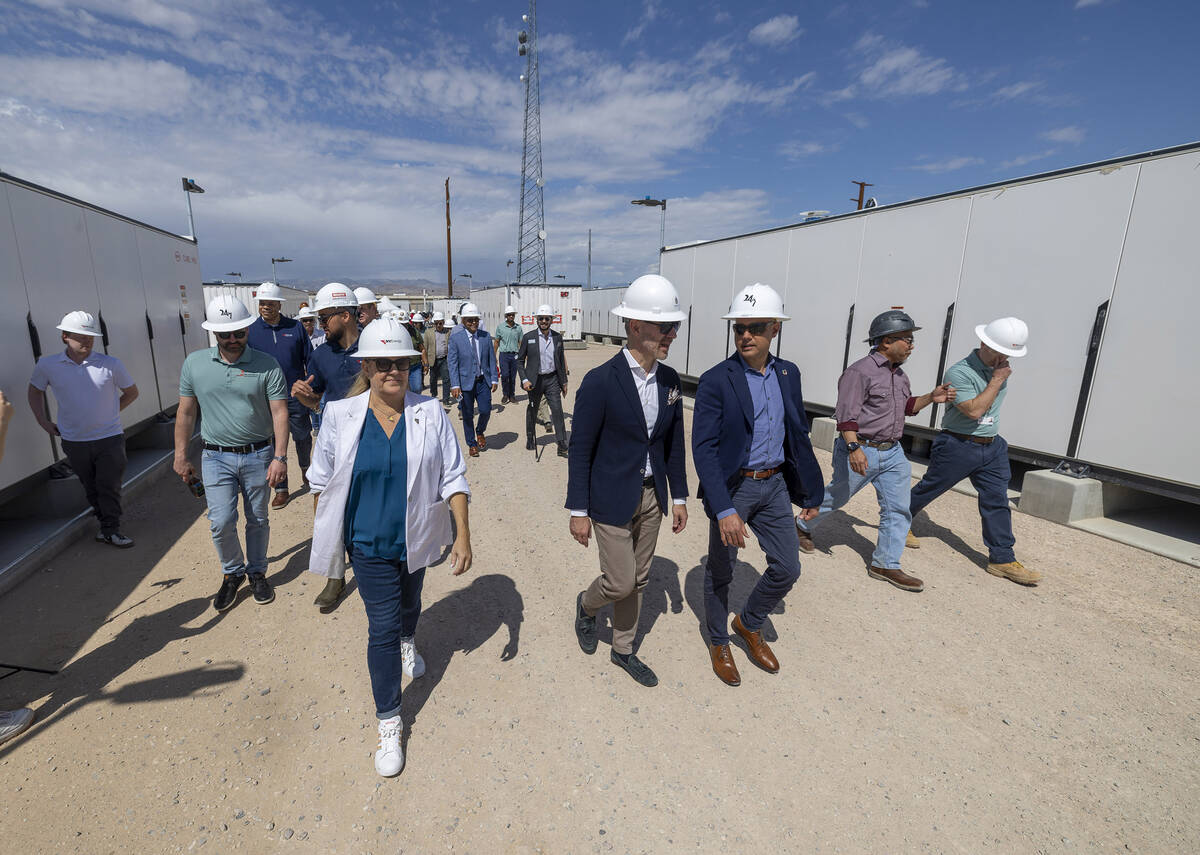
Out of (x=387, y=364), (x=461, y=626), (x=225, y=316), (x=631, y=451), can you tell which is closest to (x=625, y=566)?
(x=631, y=451)

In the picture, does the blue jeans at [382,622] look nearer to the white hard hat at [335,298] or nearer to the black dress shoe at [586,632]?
the black dress shoe at [586,632]

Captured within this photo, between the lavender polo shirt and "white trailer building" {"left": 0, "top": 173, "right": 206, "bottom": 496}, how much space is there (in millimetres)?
7265

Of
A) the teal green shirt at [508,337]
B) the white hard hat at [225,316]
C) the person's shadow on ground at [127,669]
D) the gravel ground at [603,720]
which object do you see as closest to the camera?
the gravel ground at [603,720]

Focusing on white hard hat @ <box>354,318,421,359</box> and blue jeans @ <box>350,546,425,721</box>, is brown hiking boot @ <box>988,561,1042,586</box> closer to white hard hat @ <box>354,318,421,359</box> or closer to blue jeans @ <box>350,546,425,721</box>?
blue jeans @ <box>350,546,425,721</box>

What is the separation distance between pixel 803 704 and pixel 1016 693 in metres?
1.32

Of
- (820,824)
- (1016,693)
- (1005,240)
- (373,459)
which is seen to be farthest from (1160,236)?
(373,459)

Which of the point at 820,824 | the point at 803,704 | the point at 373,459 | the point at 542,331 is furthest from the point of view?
the point at 542,331

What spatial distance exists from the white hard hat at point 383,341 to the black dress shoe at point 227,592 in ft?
8.79

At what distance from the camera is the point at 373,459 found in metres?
2.51

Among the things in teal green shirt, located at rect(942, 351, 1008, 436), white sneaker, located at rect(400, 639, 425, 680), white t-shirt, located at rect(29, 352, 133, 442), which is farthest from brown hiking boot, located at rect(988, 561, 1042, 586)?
white t-shirt, located at rect(29, 352, 133, 442)

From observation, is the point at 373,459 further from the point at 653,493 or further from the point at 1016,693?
the point at 1016,693

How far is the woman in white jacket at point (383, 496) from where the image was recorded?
251cm

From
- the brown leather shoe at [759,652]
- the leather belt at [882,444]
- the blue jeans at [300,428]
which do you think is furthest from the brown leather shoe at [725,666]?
the blue jeans at [300,428]

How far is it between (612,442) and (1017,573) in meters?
3.94
